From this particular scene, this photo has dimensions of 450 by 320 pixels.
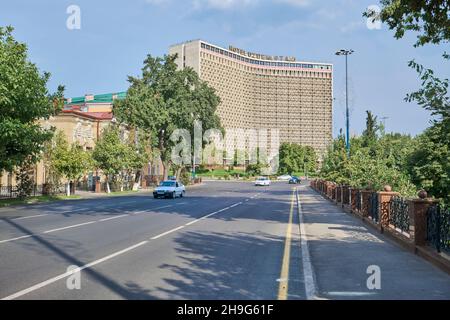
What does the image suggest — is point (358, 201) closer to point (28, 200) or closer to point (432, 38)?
point (432, 38)

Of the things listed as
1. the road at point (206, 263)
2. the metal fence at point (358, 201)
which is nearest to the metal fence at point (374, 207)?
the road at point (206, 263)

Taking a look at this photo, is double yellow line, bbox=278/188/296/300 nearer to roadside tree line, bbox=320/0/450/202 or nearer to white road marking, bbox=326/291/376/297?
white road marking, bbox=326/291/376/297

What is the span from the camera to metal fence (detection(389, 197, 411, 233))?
1263 cm

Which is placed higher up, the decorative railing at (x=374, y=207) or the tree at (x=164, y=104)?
the tree at (x=164, y=104)

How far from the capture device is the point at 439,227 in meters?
9.80

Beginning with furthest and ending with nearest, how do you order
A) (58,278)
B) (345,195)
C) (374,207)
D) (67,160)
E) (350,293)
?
(67,160) < (345,195) < (374,207) < (58,278) < (350,293)

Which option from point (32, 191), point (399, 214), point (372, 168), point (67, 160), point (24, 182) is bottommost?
point (32, 191)

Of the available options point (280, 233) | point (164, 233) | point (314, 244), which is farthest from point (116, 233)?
point (314, 244)

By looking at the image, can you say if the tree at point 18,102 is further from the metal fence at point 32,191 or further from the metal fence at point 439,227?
the metal fence at point 439,227

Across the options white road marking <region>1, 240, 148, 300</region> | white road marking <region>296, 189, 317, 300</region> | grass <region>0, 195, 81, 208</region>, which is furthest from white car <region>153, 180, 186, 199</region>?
white road marking <region>1, 240, 148, 300</region>

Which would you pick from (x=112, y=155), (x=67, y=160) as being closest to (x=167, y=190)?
(x=67, y=160)

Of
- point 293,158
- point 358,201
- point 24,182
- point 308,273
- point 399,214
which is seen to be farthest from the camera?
point 293,158

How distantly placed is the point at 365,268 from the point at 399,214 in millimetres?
4723

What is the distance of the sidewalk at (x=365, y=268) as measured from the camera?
7.31 m
